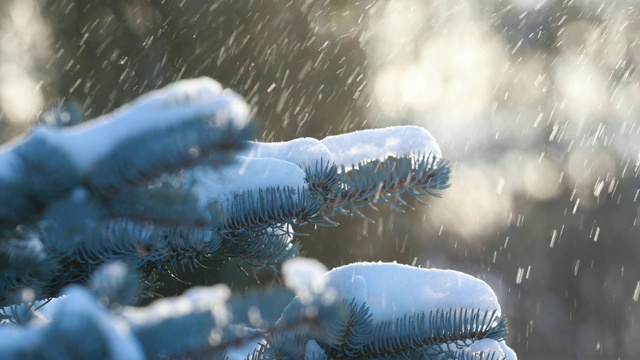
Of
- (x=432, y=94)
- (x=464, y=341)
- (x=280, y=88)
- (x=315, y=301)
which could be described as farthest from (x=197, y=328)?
(x=432, y=94)

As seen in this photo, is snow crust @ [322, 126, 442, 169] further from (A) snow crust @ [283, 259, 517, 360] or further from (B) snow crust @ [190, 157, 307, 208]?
(A) snow crust @ [283, 259, 517, 360]

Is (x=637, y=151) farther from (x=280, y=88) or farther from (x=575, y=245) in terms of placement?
(x=280, y=88)

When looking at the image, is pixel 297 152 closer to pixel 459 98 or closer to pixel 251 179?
pixel 251 179

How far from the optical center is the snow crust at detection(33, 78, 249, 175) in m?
0.99

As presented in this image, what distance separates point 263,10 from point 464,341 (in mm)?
6422

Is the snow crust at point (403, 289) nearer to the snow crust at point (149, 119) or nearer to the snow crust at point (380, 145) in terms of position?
the snow crust at point (380, 145)

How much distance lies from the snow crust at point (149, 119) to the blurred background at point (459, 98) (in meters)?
0.19

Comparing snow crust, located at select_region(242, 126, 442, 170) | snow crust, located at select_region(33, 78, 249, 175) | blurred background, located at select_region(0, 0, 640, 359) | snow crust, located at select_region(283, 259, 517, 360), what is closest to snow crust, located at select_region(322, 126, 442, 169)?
snow crust, located at select_region(242, 126, 442, 170)

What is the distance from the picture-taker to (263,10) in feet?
24.5

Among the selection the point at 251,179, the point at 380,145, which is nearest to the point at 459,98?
the point at 380,145

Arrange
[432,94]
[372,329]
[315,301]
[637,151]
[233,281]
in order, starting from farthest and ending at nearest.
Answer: [637,151] → [432,94] → [233,281] → [372,329] → [315,301]

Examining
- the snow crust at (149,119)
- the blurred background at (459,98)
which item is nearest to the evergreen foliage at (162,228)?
the snow crust at (149,119)

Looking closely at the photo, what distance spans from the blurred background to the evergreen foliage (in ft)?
0.70

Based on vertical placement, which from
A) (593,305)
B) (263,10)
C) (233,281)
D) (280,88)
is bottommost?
(593,305)
